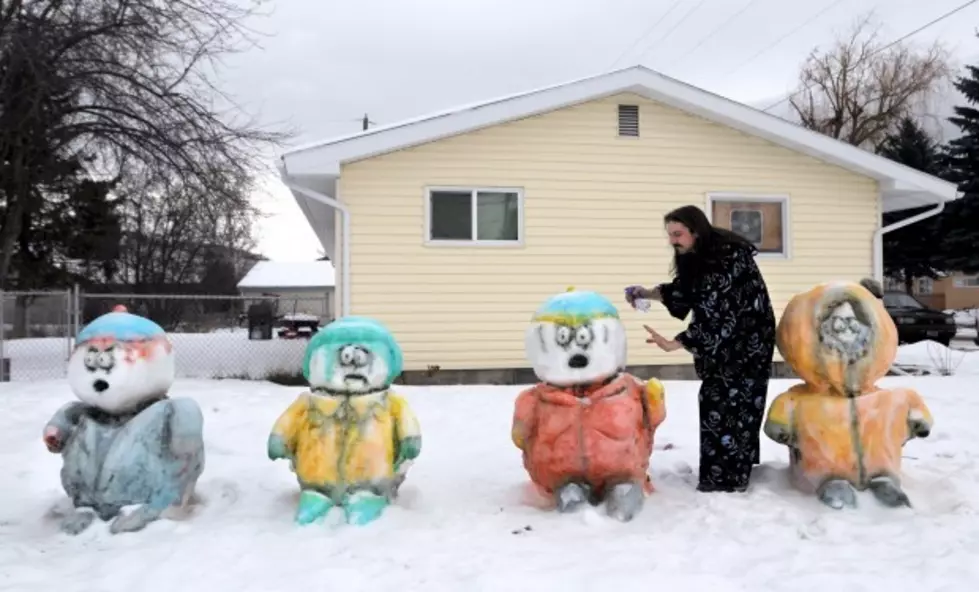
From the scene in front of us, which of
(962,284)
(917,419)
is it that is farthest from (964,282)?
(917,419)

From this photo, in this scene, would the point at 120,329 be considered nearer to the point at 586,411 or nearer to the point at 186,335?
the point at 586,411

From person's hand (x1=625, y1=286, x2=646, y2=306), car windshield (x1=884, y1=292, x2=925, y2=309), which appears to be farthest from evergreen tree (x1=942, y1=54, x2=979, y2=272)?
person's hand (x1=625, y1=286, x2=646, y2=306)

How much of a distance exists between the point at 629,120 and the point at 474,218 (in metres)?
2.57

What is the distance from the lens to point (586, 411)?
4250mm

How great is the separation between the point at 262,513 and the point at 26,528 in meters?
1.24

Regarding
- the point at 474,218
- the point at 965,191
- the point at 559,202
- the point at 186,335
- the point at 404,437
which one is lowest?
the point at 186,335

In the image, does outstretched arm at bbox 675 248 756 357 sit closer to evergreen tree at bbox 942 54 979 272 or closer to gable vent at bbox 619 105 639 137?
gable vent at bbox 619 105 639 137

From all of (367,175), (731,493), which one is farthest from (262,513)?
(367,175)

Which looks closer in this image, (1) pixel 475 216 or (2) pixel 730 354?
(2) pixel 730 354

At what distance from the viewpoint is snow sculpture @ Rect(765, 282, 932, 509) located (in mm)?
4270

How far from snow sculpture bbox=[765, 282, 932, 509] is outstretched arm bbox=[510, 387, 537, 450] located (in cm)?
151

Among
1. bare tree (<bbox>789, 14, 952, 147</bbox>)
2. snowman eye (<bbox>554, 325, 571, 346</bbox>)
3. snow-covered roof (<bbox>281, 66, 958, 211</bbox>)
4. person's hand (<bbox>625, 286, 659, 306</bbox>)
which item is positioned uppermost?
bare tree (<bbox>789, 14, 952, 147</bbox>)

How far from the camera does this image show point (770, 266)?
11.0 meters

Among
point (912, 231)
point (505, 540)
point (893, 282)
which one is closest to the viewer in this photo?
point (505, 540)
